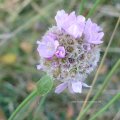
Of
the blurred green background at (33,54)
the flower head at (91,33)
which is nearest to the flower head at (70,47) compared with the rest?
the flower head at (91,33)

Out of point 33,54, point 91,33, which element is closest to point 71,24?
point 91,33

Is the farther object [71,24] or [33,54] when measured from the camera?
[33,54]

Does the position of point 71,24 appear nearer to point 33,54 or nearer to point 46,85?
point 46,85

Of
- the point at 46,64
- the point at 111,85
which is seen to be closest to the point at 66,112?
the point at 111,85

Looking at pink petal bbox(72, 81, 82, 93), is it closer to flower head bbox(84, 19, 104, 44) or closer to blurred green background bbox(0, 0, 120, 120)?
flower head bbox(84, 19, 104, 44)

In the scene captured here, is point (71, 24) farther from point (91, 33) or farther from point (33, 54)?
point (33, 54)

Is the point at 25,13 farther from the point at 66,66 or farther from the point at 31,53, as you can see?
the point at 66,66
